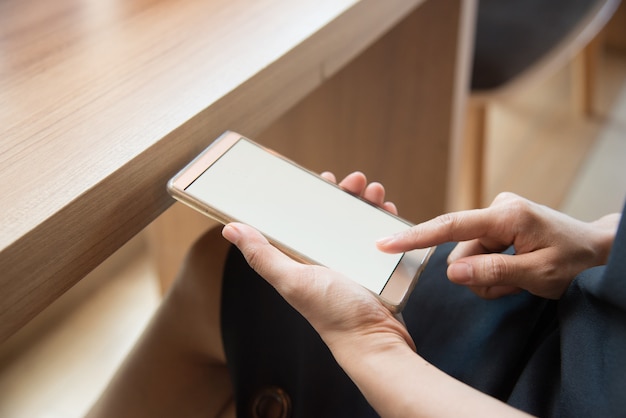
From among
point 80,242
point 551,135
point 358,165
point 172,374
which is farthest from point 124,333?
point 551,135

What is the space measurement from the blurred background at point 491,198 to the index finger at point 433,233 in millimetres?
575

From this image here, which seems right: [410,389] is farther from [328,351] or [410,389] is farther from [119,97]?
[119,97]

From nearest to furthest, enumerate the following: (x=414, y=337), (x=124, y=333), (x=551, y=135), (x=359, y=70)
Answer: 1. (x=414, y=337)
2. (x=359, y=70)
3. (x=124, y=333)
4. (x=551, y=135)

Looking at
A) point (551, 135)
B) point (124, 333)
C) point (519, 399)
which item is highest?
point (519, 399)

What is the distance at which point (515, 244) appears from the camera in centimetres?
40

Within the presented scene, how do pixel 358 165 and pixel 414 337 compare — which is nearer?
pixel 414 337

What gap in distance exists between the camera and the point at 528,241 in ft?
1.28

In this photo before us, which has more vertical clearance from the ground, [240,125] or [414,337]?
[240,125]

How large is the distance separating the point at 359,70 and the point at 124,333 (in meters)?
0.51

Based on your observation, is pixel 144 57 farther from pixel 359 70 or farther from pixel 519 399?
pixel 359 70

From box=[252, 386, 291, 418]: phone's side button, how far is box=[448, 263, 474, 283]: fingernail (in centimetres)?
13

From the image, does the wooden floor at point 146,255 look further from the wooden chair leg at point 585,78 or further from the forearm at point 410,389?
the forearm at point 410,389

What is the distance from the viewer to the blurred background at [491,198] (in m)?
0.86

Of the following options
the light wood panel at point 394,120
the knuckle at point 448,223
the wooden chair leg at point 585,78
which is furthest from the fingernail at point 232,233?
the wooden chair leg at point 585,78
